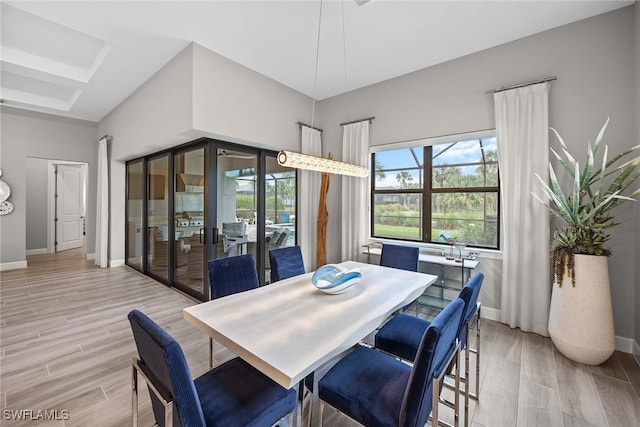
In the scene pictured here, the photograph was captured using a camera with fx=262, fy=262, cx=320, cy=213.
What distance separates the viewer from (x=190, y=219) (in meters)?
3.96

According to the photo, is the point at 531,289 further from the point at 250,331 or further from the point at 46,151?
the point at 46,151

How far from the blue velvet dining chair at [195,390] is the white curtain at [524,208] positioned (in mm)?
2844

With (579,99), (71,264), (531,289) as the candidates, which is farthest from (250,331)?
(71,264)

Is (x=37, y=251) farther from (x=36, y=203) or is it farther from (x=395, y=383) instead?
(x=395, y=383)

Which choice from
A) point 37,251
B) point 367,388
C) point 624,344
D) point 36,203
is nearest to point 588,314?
point 624,344

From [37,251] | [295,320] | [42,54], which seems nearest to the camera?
[295,320]

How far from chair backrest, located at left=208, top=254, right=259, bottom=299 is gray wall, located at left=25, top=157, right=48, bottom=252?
25.1 feet

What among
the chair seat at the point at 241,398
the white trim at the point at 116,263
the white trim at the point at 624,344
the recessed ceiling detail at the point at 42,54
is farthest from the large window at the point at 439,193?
the white trim at the point at 116,263

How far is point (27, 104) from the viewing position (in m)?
4.86

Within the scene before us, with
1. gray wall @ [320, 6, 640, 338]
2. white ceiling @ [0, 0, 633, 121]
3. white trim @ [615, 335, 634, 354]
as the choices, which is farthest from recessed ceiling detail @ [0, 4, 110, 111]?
white trim @ [615, 335, 634, 354]

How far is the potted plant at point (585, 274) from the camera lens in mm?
2211

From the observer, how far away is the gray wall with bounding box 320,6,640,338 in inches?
97.8

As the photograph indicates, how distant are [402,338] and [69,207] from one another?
929 cm

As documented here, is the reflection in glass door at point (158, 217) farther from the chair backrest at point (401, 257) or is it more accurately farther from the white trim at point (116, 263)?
the chair backrest at point (401, 257)
